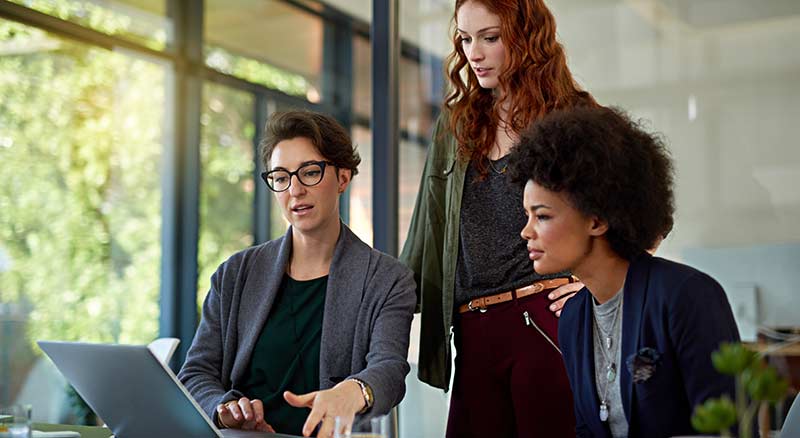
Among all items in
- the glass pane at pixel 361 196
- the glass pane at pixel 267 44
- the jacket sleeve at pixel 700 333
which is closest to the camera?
the jacket sleeve at pixel 700 333

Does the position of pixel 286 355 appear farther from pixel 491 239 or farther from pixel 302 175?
pixel 491 239

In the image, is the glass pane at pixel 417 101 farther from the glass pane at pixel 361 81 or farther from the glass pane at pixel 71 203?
the glass pane at pixel 361 81

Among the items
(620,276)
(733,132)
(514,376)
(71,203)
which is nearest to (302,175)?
(514,376)

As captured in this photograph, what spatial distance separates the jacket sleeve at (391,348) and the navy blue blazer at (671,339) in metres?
0.45

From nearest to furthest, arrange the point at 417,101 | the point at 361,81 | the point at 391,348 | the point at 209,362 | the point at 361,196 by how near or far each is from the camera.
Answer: the point at 391,348 < the point at 209,362 < the point at 417,101 < the point at 361,196 < the point at 361,81

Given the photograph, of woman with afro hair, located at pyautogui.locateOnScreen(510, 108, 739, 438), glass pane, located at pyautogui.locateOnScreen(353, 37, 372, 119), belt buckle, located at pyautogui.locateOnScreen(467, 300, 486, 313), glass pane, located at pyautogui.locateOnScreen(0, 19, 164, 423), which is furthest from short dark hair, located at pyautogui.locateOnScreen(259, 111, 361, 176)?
glass pane, located at pyautogui.locateOnScreen(353, 37, 372, 119)

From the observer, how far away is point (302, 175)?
2.22m

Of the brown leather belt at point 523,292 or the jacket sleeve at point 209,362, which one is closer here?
the jacket sleeve at point 209,362

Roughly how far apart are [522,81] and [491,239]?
1.30 feet

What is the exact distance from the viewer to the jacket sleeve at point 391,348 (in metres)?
1.96

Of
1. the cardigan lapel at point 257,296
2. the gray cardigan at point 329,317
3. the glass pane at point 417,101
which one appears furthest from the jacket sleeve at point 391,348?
the glass pane at point 417,101

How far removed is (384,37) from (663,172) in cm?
250

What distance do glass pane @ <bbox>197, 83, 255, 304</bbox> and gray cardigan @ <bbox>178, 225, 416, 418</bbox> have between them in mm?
3726

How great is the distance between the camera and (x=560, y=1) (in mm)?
3715
